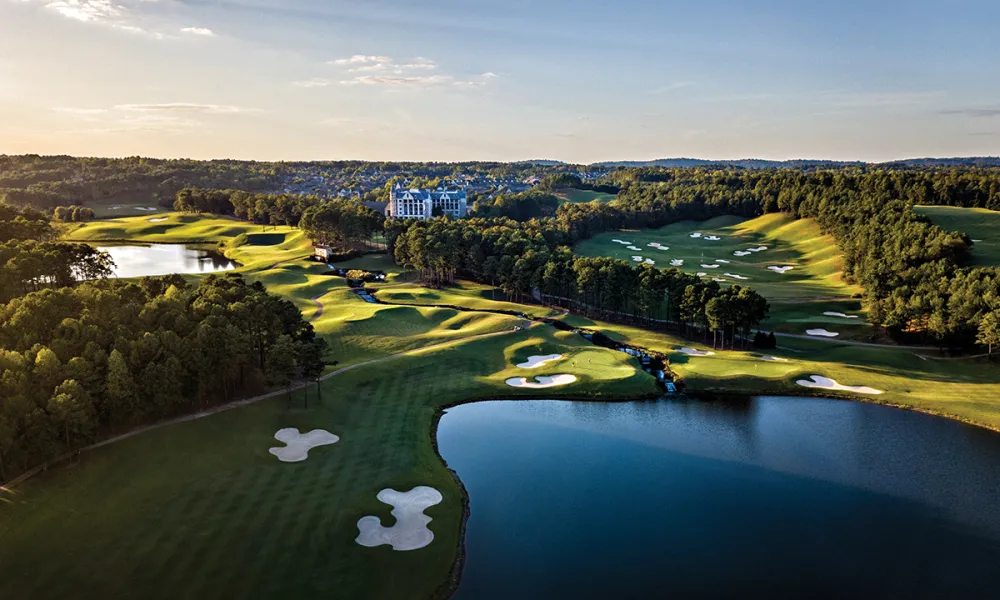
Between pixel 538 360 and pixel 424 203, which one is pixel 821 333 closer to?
pixel 538 360

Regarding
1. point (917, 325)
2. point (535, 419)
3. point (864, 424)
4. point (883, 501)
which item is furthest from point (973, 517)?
point (917, 325)

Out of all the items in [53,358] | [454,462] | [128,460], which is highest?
[53,358]

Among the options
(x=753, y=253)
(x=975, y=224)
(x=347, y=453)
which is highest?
(x=975, y=224)

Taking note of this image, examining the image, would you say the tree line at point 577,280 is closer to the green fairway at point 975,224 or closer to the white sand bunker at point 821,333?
the white sand bunker at point 821,333

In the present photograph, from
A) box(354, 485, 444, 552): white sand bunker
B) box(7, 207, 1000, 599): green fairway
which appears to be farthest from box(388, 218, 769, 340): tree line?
box(354, 485, 444, 552): white sand bunker

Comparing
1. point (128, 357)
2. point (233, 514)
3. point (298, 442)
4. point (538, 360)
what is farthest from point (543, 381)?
point (128, 357)

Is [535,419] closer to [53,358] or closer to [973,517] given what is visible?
[973,517]

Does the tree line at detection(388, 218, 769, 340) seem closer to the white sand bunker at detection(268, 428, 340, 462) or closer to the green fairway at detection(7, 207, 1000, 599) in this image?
the green fairway at detection(7, 207, 1000, 599)
